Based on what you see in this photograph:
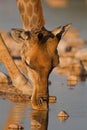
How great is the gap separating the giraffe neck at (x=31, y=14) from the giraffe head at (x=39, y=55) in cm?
40

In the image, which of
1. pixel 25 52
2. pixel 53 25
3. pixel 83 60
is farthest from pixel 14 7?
pixel 25 52

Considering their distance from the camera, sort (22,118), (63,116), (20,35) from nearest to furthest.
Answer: (22,118), (63,116), (20,35)

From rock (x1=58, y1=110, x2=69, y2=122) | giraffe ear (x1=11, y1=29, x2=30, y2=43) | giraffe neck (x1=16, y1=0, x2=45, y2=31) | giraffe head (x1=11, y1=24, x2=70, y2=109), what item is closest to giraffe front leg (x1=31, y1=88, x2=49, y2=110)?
giraffe head (x1=11, y1=24, x2=70, y2=109)

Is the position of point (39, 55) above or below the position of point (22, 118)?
above

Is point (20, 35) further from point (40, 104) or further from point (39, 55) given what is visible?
point (40, 104)

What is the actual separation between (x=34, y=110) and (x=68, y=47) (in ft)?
12.3

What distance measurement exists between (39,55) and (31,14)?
797 mm

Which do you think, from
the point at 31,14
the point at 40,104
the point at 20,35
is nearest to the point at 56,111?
the point at 40,104

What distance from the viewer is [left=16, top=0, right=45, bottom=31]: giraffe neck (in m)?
6.96

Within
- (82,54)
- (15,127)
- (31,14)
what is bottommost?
(15,127)

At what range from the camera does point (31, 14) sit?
7062 millimetres

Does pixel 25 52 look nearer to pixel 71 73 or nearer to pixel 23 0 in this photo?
pixel 23 0

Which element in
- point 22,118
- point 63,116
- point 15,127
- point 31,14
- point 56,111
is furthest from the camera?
point 31,14

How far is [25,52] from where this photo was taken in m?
6.45
